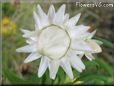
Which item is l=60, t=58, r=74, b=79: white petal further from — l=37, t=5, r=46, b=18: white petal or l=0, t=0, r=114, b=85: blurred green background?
l=0, t=0, r=114, b=85: blurred green background

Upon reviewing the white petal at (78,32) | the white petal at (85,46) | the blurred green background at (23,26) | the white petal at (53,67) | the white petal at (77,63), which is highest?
the white petal at (78,32)

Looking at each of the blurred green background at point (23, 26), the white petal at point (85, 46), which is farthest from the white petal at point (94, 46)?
the blurred green background at point (23, 26)

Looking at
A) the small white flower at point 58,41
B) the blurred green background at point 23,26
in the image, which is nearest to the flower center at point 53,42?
the small white flower at point 58,41

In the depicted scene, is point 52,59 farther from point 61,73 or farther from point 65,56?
point 61,73

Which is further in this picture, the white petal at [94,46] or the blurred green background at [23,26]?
the blurred green background at [23,26]

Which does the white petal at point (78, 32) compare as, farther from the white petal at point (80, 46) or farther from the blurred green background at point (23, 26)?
the blurred green background at point (23, 26)

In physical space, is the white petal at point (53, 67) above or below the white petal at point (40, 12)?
below

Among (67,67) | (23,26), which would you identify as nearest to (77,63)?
(67,67)

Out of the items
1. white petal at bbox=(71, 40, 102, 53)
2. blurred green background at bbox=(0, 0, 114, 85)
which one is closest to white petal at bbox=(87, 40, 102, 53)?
white petal at bbox=(71, 40, 102, 53)

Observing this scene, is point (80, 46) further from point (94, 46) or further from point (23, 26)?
point (23, 26)
